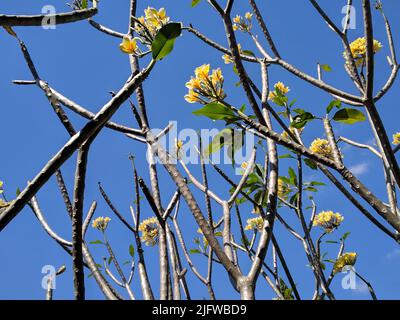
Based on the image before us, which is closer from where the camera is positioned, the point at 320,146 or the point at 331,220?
the point at 320,146

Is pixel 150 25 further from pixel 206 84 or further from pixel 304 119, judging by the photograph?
pixel 304 119

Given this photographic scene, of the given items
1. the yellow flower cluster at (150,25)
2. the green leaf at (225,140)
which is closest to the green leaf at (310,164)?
the green leaf at (225,140)

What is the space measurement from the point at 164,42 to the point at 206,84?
0.69 metres

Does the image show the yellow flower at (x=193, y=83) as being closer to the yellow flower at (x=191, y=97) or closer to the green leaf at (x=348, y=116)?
the yellow flower at (x=191, y=97)

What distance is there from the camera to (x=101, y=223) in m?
3.28

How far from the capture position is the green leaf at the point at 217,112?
112 centimetres

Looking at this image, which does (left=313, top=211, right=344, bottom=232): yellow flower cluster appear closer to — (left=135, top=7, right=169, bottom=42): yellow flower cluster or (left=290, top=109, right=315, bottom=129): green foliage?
(left=290, top=109, right=315, bottom=129): green foliage

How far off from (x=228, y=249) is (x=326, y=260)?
161cm

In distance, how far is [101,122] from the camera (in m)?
Result: 0.45

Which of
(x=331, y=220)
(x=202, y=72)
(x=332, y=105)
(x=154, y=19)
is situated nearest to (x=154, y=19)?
(x=154, y=19)

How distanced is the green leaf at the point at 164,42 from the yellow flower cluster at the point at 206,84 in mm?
642

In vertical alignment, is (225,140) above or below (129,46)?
below

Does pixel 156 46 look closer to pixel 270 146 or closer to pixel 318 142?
pixel 270 146
